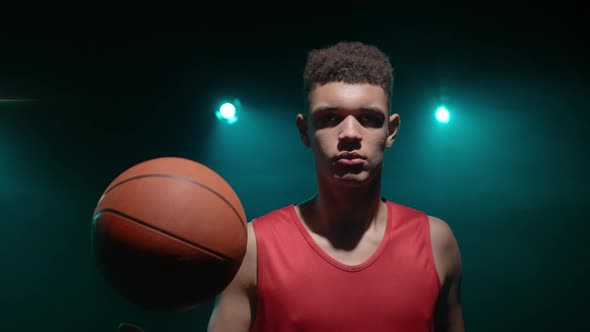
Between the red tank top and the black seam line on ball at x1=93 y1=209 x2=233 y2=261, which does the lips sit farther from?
the black seam line on ball at x1=93 y1=209 x2=233 y2=261

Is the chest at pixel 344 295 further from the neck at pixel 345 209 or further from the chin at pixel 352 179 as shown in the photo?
the chin at pixel 352 179

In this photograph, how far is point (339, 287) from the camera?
1209 millimetres

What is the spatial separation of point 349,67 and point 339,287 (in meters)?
0.71

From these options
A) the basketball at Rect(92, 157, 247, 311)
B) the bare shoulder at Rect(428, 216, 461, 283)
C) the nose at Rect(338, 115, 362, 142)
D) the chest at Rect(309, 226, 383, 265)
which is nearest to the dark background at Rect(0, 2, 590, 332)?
the bare shoulder at Rect(428, 216, 461, 283)

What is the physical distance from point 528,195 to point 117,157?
240cm

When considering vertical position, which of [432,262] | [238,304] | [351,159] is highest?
[351,159]

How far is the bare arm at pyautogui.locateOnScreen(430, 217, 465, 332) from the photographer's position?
4.43 feet

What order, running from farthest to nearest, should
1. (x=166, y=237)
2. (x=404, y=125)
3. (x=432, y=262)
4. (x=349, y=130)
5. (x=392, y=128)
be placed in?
(x=404, y=125), (x=392, y=128), (x=432, y=262), (x=349, y=130), (x=166, y=237)

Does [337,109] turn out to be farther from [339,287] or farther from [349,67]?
[339,287]

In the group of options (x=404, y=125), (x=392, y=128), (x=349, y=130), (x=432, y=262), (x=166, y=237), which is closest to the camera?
(x=166, y=237)

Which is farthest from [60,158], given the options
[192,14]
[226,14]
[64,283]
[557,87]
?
[557,87]

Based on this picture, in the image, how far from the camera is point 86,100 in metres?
2.15

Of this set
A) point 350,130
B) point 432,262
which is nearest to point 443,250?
point 432,262

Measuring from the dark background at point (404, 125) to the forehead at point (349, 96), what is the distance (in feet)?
3.42
